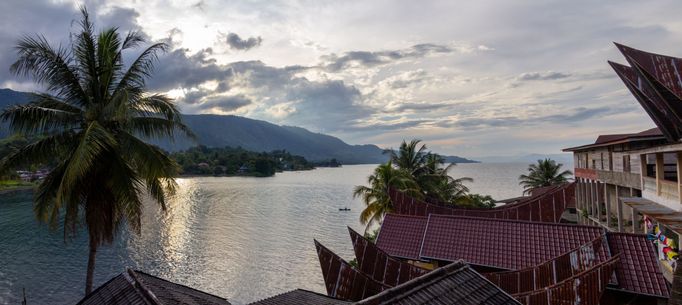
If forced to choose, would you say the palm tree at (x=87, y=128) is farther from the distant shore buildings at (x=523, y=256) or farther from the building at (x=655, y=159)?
the building at (x=655, y=159)

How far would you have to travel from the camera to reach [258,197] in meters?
77.9

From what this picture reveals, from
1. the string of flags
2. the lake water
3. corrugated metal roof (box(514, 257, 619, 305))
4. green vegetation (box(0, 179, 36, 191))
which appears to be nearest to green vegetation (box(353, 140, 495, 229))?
the lake water

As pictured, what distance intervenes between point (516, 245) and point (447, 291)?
9437mm

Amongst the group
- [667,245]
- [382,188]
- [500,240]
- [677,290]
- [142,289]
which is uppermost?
[677,290]

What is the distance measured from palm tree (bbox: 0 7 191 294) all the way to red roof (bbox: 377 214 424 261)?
993 cm

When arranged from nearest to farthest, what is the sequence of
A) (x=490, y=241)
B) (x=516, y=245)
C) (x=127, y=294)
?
(x=127, y=294), (x=516, y=245), (x=490, y=241)

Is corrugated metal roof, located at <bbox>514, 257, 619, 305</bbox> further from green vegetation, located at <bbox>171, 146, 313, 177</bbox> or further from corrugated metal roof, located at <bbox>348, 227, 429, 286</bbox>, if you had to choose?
green vegetation, located at <bbox>171, 146, 313, 177</bbox>

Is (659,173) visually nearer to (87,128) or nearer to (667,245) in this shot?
(667,245)

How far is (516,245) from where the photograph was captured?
1387cm

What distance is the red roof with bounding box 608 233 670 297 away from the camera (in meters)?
10.3

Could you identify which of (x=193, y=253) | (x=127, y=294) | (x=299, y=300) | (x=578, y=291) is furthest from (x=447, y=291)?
(x=193, y=253)

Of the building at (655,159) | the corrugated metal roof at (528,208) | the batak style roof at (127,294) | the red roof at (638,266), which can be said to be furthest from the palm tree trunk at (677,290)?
the corrugated metal roof at (528,208)

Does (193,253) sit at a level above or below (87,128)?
below

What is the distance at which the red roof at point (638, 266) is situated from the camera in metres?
10.3
